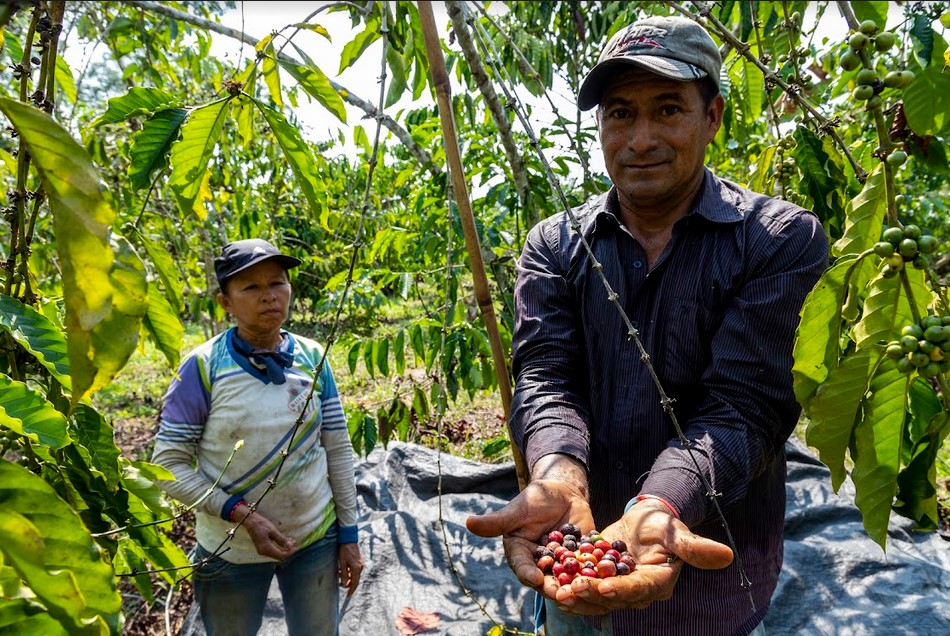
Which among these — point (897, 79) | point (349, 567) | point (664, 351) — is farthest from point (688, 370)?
point (349, 567)

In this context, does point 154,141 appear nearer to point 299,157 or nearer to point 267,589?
point 299,157

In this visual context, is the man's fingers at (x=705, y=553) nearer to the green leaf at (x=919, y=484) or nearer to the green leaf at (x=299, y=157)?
the green leaf at (x=919, y=484)

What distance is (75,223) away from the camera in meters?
0.54

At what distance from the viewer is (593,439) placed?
5.31ft

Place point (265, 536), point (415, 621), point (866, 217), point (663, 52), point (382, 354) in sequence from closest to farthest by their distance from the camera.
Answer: point (866, 217) < point (663, 52) < point (265, 536) < point (382, 354) < point (415, 621)

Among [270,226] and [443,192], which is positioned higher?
[270,226]

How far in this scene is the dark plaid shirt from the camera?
1.38 metres

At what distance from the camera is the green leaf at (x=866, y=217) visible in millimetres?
978

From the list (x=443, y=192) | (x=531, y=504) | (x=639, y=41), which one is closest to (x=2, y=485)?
(x=531, y=504)

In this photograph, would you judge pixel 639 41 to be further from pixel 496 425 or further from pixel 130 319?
pixel 496 425

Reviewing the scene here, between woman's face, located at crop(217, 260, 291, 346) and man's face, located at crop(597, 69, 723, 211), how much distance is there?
53.4 inches

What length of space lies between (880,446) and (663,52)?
93 centimetres

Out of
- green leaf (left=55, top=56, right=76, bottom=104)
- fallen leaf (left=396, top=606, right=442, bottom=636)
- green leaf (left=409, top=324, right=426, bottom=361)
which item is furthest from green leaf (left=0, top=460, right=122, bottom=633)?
fallen leaf (left=396, top=606, right=442, bottom=636)

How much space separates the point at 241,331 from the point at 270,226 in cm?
363
